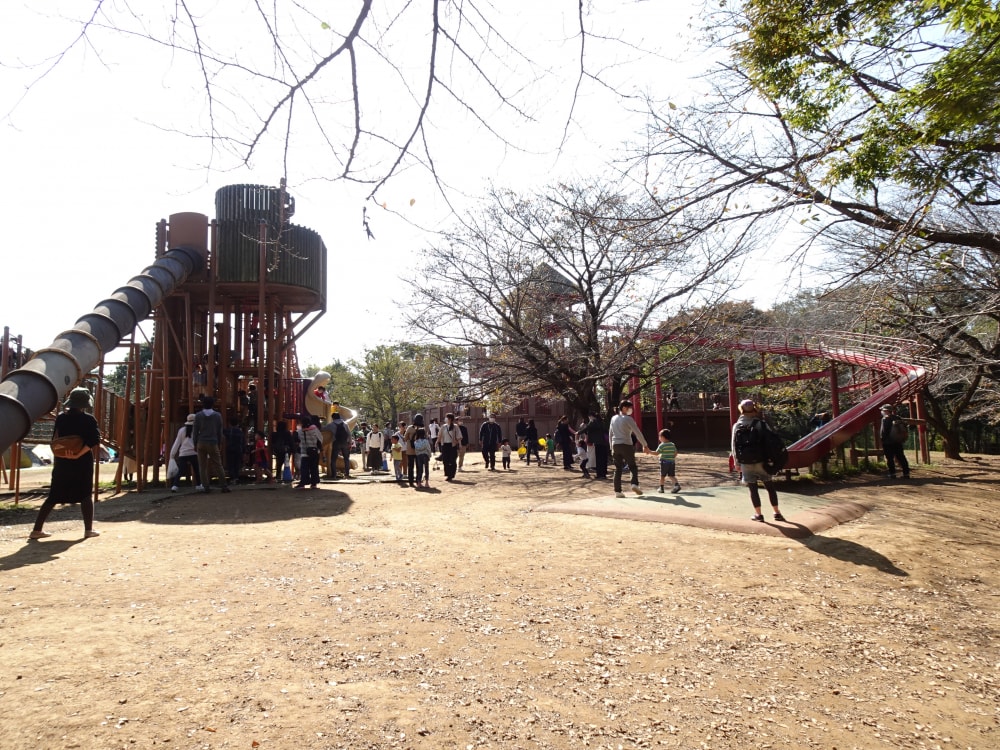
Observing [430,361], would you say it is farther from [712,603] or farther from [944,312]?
[712,603]

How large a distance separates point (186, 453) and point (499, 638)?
1032cm

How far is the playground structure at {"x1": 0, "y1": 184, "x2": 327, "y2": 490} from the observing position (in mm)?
12367

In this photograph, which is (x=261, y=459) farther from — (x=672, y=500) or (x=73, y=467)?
(x=672, y=500)

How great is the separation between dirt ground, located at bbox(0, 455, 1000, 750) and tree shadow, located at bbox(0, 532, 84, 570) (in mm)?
48

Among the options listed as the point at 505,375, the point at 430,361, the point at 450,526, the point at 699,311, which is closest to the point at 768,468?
the point at 450,526

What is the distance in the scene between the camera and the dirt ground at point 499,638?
10.5ft

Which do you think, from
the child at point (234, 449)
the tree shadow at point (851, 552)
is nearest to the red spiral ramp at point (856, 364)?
the tree shadow at point (851, 552)

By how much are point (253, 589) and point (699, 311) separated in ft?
47.8

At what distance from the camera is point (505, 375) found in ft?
62.2

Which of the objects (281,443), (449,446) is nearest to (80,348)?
(281,443)

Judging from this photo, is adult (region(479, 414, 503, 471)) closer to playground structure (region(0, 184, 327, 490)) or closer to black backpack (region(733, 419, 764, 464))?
playground structure (region(0, 184, 327, 490))

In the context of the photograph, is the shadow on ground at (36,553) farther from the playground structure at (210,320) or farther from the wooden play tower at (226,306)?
the wooden play tower at (226,306)

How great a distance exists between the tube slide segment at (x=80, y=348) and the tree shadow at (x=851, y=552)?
9840mm

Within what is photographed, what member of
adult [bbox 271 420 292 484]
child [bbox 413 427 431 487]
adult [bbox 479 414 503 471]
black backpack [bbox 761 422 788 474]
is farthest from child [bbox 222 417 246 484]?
black backpack [bbox 761 422 788 474]
